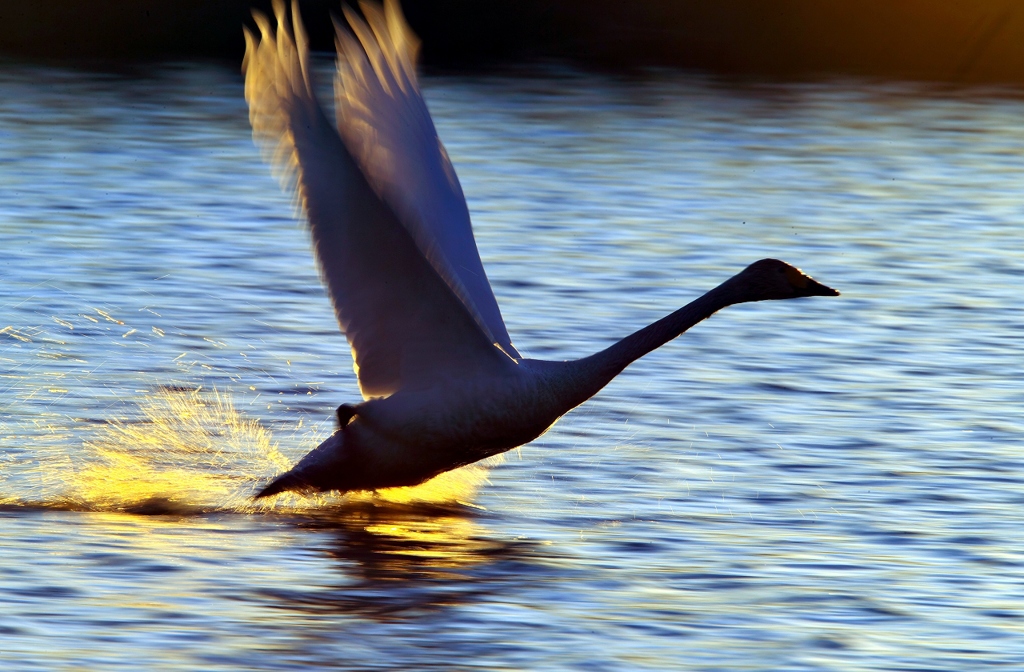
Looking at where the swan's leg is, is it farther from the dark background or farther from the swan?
the dark background

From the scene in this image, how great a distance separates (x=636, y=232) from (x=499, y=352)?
5.38 meters

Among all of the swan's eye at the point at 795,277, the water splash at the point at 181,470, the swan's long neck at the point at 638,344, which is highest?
the swan's eye at the point at 795,277

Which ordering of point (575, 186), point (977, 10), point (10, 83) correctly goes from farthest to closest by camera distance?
point (977, 10) < point (10, 83) < point (575, 186)

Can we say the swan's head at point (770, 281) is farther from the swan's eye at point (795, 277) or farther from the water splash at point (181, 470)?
the water splash at point (181, 470)

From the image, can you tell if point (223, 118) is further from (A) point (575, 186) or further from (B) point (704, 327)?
(B) point (704, 327)

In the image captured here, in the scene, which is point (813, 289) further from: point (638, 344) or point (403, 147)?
point (403, 147)

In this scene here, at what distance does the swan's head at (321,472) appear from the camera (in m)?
7.12

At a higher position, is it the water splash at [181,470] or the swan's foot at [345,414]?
the swan's foot at [345,414]

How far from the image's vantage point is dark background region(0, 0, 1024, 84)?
1908cm

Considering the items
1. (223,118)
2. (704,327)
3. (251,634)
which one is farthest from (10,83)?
(251,634)

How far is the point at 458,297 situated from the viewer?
21.7 feet

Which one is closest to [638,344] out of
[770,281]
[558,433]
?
[770,281]

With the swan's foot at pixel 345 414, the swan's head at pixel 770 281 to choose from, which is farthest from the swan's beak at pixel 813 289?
the swan's foot at pixel 345 414

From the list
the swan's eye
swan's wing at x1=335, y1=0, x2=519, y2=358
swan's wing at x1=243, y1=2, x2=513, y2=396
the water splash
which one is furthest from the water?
swan's wing at x1=335, y1=0, x2=519, y2=358
